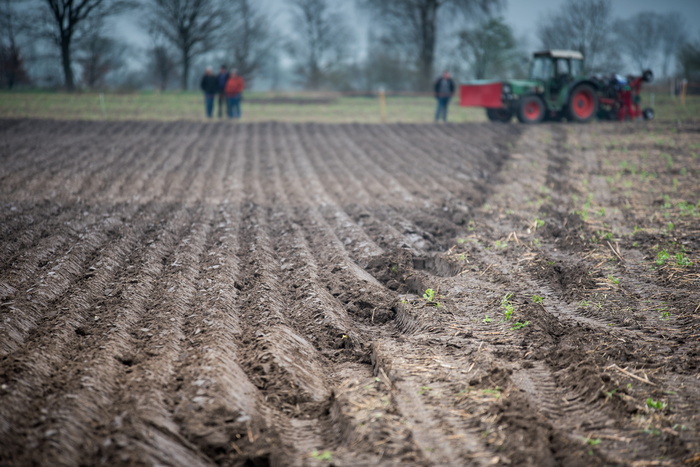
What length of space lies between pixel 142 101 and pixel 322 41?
27.6 meters

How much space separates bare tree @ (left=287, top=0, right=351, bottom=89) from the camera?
45594mm

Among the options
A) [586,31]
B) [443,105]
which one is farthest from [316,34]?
[443,105]

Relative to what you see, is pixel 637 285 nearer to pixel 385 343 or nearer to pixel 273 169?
pixel 385 343

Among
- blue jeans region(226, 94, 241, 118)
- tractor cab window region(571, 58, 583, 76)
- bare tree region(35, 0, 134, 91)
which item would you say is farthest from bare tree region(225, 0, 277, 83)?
tractor cab window region(571, 58, 583, 76)

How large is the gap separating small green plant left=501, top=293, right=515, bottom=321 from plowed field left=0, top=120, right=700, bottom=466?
0.03 m

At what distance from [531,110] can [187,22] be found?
88.9ft

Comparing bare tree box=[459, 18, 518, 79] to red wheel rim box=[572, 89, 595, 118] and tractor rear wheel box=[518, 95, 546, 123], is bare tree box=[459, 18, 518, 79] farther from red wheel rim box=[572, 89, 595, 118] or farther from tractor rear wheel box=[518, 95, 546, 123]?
tractor rear wheel box=[518, 95, 546, 123]

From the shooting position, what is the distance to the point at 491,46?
3525 centimetres

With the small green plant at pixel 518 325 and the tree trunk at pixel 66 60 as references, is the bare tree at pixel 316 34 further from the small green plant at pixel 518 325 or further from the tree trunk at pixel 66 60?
the small green plant at pixel 518 325

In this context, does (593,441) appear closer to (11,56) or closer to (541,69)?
(541,69)

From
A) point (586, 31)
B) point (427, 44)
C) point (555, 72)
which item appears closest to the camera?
point (555, 72)

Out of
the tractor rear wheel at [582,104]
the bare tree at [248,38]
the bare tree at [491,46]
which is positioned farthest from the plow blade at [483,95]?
the bare tree at [248,38]

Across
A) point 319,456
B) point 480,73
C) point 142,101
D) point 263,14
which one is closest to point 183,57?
point 263,14

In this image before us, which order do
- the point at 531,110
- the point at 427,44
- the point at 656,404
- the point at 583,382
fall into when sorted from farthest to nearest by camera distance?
the point at 427,44 < the point at 531,110 < the point at 583,382 < the point at 656,404
